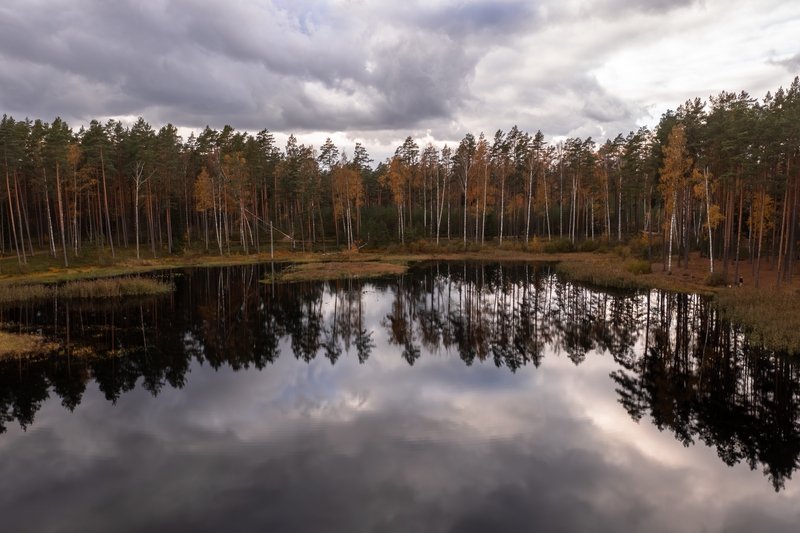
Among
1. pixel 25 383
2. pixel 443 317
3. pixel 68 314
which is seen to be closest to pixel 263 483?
pixel 25 383

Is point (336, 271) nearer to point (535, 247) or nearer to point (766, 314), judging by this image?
point (535, 247)

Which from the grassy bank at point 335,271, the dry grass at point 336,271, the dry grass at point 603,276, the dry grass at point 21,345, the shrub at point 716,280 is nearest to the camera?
the dry grass at point 21,345

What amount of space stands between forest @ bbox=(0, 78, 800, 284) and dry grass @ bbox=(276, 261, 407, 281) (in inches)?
578

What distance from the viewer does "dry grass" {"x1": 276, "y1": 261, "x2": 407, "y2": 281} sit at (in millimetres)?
42875

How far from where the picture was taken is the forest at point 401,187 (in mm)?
37688

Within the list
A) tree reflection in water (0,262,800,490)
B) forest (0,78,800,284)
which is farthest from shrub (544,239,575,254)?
tree reflection in water (0,262,800,490)

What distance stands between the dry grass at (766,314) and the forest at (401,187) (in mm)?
8303

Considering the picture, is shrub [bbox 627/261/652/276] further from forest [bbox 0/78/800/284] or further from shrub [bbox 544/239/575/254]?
shrub [bbox 544/239/575/254]

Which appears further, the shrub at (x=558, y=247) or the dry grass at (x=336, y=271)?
the shrub at (x=558, y=247)

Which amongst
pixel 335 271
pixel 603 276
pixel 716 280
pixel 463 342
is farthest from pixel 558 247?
pixel 463 342

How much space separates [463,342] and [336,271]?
26.7m

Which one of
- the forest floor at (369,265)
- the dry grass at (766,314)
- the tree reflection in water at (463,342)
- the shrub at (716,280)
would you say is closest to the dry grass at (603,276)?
the forest floor at (369,265)

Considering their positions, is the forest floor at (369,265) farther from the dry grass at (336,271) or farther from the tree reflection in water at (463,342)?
the tree reflection in water at (463,342)

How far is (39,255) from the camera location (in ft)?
168
